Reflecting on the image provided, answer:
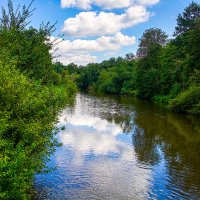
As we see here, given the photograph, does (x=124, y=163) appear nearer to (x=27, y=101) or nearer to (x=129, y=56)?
(x=27, y=101)

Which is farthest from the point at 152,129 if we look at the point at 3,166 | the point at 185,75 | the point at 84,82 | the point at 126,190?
the point at 84,82

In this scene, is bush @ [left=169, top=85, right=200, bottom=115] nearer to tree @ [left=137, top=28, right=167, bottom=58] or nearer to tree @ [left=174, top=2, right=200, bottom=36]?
tree @ [left=174, top=2, right=200, bottom=36]

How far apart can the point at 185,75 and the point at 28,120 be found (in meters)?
45.6

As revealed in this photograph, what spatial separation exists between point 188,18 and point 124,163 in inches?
2054

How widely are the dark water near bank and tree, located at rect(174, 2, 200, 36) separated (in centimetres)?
3559

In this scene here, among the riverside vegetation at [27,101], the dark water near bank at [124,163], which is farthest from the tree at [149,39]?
the dark water near bank at [124,163]

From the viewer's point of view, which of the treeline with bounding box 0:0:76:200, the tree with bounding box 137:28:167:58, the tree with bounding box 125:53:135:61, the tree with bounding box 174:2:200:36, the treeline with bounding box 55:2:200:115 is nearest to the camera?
the treeline with bounding box 0:0:76:200

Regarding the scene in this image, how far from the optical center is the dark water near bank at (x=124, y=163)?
651 inches

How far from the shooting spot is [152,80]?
240 feet

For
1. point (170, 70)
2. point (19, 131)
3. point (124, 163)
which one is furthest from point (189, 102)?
point (19, 131)

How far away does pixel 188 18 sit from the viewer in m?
67.1

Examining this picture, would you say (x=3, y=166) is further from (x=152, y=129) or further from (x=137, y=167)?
(x=152, y=129)

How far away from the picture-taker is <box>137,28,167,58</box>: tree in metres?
84.4

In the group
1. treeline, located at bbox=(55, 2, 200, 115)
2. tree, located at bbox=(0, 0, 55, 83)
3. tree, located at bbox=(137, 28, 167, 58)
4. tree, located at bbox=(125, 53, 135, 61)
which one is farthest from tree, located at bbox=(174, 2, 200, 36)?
tree, located at bbox=(125, 53, 135, 61)
